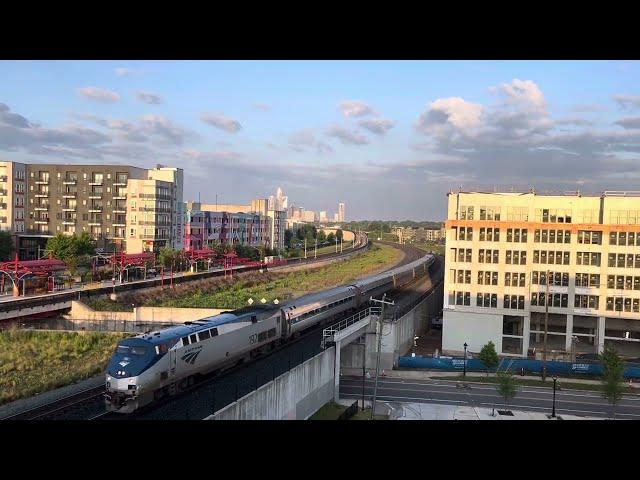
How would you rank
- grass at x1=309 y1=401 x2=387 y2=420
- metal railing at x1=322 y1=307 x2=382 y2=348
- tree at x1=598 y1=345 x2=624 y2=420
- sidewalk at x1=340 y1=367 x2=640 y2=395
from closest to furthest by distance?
grass at x1=309 y1=401 x2=387 y2=420
tree at x1=598 y1=345 x2=624 y2=420
metal railing at x1=322 y1=307 x2=382 y2=348
sidewalk at x1=340 y1=367 x2=640 y2=395

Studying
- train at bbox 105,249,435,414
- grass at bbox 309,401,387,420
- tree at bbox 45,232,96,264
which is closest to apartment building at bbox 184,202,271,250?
tree at bbox 45,232,96,264

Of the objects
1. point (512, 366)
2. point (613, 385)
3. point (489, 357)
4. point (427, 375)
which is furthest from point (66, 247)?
point (613, 385)

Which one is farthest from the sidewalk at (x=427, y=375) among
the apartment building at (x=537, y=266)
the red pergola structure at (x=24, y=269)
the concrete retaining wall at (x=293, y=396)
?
the red pergola structure at (x=24, y=269)

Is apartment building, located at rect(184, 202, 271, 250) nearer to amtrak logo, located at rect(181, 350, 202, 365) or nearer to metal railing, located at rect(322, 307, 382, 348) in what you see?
metal railing, located at rect(322, 307, 382, 348)

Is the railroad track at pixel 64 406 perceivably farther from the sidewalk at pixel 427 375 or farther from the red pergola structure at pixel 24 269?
the red pergola structure at pixel 24 269

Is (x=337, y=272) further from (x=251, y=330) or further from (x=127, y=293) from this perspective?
(x=251, y=330)
